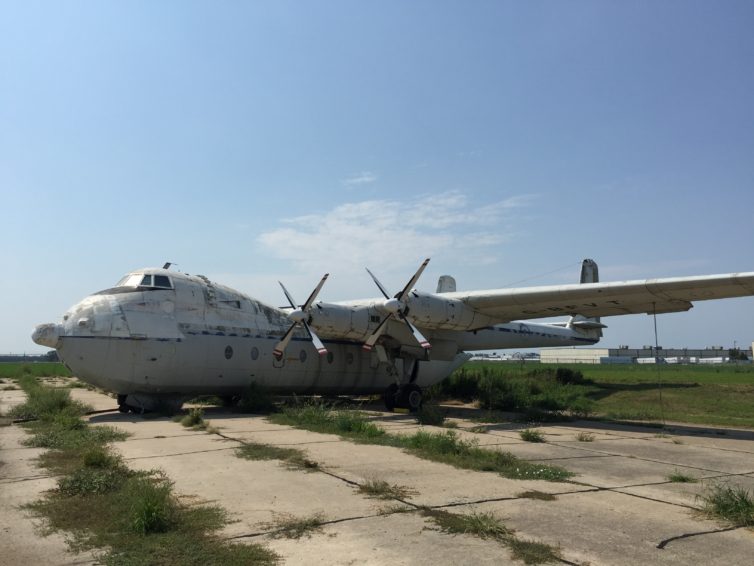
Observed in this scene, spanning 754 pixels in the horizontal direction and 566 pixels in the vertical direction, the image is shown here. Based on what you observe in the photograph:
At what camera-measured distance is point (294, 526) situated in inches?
237

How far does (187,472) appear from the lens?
29.6ft

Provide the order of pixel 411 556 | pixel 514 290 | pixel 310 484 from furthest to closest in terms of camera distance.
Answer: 1. pixel 514 290
2. pixel 310 484
3. pixel 411 556

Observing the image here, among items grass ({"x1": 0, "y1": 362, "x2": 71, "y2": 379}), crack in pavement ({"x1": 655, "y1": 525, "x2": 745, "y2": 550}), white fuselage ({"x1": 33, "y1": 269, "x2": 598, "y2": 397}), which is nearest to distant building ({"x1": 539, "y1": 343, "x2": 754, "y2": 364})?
grass ({"x1": 0, "y1": 362, "x2": 71, "y2": 379})

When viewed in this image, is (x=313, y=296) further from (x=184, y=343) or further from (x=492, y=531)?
(x=492, y=531)

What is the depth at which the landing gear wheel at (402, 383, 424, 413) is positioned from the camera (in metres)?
22.2

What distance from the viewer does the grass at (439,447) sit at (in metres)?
9.28

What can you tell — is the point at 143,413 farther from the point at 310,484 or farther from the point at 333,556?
the point at 333,556

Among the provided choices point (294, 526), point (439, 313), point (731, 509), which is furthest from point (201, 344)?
point (731, 509)

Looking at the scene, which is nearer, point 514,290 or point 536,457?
point 536,457

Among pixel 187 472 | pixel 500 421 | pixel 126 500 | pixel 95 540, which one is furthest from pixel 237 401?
pixel 95 540

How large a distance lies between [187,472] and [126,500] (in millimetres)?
2173

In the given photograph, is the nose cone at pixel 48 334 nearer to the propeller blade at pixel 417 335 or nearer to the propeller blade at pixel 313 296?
the propeller blade at pixel 313 296

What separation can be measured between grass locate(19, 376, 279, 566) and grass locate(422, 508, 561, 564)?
1983 mm

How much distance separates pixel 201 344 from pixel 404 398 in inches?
310
